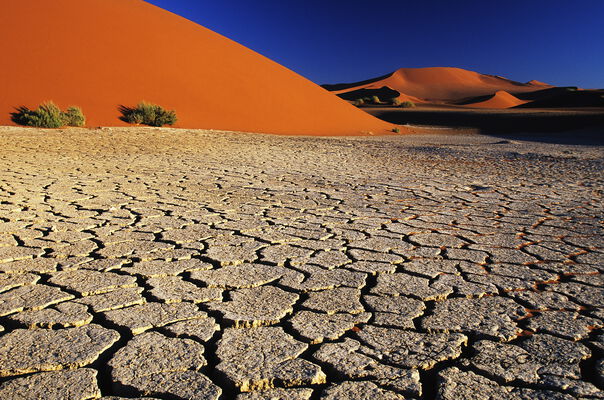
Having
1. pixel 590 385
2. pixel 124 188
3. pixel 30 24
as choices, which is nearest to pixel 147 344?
pixel 590 385

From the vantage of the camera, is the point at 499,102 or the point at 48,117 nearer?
the point at 48,117

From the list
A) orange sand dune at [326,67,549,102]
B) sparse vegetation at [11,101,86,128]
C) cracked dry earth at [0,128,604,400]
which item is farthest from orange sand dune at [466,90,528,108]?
cracked dry earth at [0,128,604,400]

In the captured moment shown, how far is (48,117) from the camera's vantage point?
12.3 meters

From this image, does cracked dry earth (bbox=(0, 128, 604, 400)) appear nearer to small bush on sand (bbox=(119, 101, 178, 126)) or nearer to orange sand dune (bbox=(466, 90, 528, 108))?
small bush on sand (bbox=(119, 101, 178, 126))

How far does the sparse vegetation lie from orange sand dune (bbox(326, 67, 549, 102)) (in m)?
50.2

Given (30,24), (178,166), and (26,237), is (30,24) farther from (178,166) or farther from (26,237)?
(26,237)

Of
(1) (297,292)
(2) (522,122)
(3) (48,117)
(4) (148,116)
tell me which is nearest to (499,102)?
(2) (522,122)

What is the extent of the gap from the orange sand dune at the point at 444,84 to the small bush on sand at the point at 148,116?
4817 cm

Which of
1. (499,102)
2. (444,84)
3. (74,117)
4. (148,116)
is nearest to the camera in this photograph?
(74,117)

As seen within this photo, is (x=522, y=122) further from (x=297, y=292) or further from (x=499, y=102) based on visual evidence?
(x=499, y=102)

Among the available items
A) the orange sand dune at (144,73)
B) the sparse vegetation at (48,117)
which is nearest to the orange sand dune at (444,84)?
the orange sand dune at (144,73)

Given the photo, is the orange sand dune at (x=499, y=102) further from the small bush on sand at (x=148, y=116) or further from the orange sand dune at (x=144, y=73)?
the small bush on sand at (x=148, y=116)

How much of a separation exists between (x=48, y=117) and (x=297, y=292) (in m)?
11.9

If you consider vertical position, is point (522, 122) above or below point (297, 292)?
above
